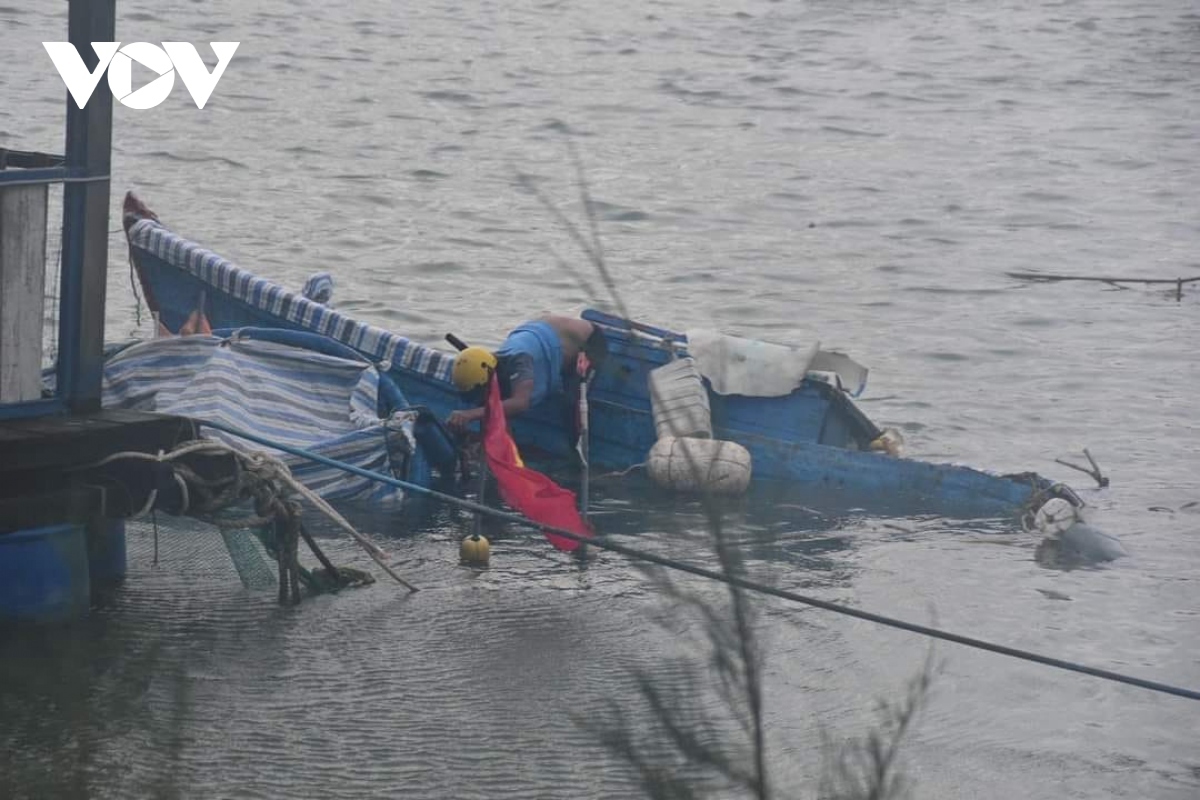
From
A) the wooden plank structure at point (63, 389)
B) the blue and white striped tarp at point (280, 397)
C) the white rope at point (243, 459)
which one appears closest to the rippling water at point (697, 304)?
the wooden plank structure at point (63, 389)

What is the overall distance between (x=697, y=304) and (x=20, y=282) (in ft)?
39.0

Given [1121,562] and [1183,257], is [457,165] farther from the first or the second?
[1121,562]

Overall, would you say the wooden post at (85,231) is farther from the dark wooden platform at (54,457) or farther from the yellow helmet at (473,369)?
the yellow helmet at (473,369)

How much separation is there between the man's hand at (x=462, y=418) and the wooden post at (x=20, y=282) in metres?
3.34

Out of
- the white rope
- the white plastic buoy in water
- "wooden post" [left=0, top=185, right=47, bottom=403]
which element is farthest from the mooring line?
the white plastic buoy in water

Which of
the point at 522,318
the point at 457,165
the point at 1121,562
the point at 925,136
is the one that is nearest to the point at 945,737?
the point at 1121,562

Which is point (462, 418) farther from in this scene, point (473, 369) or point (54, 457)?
point (54, 457)

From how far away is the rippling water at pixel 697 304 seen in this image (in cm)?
703

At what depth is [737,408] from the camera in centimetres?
1082

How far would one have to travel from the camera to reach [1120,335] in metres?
17.5

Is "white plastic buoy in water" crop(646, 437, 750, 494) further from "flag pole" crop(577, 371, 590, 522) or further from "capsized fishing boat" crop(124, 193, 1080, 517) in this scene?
"flag pole" crop(577, 371, 590, 522)

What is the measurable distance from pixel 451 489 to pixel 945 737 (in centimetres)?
410

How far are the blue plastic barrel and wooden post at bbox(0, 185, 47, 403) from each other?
0.59m

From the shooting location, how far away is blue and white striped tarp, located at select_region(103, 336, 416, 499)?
9648mm
